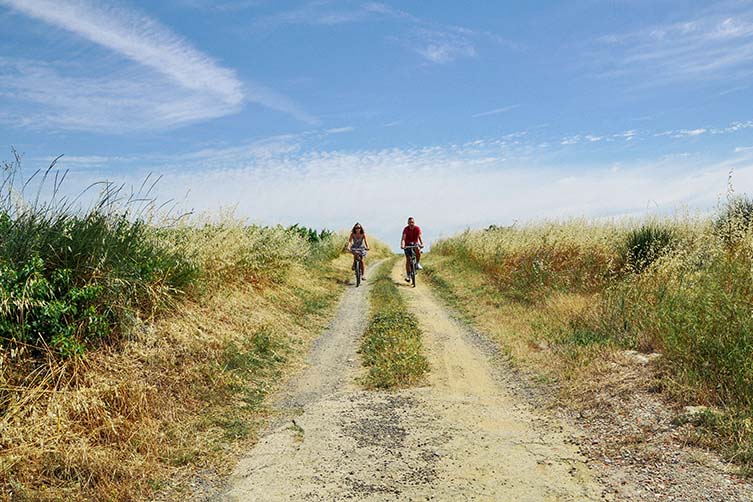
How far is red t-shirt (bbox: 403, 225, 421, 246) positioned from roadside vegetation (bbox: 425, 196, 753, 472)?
1988 mm

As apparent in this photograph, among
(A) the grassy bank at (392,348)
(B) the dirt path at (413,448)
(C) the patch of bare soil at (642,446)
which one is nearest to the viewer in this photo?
(C) the patch of bare soil at (642,446)

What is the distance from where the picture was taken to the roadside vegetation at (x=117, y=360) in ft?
15.0

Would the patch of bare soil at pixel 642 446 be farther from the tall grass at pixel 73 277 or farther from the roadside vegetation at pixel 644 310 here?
the tall grass at pixel 73 277

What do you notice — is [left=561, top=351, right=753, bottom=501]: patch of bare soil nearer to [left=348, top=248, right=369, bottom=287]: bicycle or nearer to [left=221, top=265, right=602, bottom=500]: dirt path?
[left=221, top=265, right=602, bottom=500]: dirt path

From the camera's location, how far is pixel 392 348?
882cm

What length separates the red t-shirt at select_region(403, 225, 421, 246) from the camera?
59.2 feet

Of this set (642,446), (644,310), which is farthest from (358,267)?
(642,446)

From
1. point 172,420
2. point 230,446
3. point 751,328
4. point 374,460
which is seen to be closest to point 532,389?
point 751,328

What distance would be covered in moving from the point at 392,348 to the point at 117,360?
13.6ft

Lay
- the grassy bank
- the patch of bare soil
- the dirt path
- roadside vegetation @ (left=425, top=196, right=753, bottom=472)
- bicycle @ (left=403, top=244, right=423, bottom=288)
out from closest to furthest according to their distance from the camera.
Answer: the patch of bare soil, the dirt path, roadside vegetation @ (left=425, top=196, right=753, bottom=472), the grassy bank, bicycle @ (left=403, top=244, right=423, bottom=288)

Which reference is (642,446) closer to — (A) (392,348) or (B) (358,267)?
(A) (392,348)

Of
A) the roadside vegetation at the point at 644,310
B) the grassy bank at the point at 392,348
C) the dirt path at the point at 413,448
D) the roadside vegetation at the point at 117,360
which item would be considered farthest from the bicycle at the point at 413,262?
the dirt path at the point at 413,448

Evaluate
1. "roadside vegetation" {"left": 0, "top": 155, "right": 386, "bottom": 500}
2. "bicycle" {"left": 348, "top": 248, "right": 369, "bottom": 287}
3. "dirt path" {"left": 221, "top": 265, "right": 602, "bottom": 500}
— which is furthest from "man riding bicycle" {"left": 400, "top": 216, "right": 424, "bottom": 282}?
"dirt path" {"left": 221, "top": 265, "right": 602, "bottom": 500}

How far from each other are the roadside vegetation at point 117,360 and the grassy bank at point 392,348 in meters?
1.35
